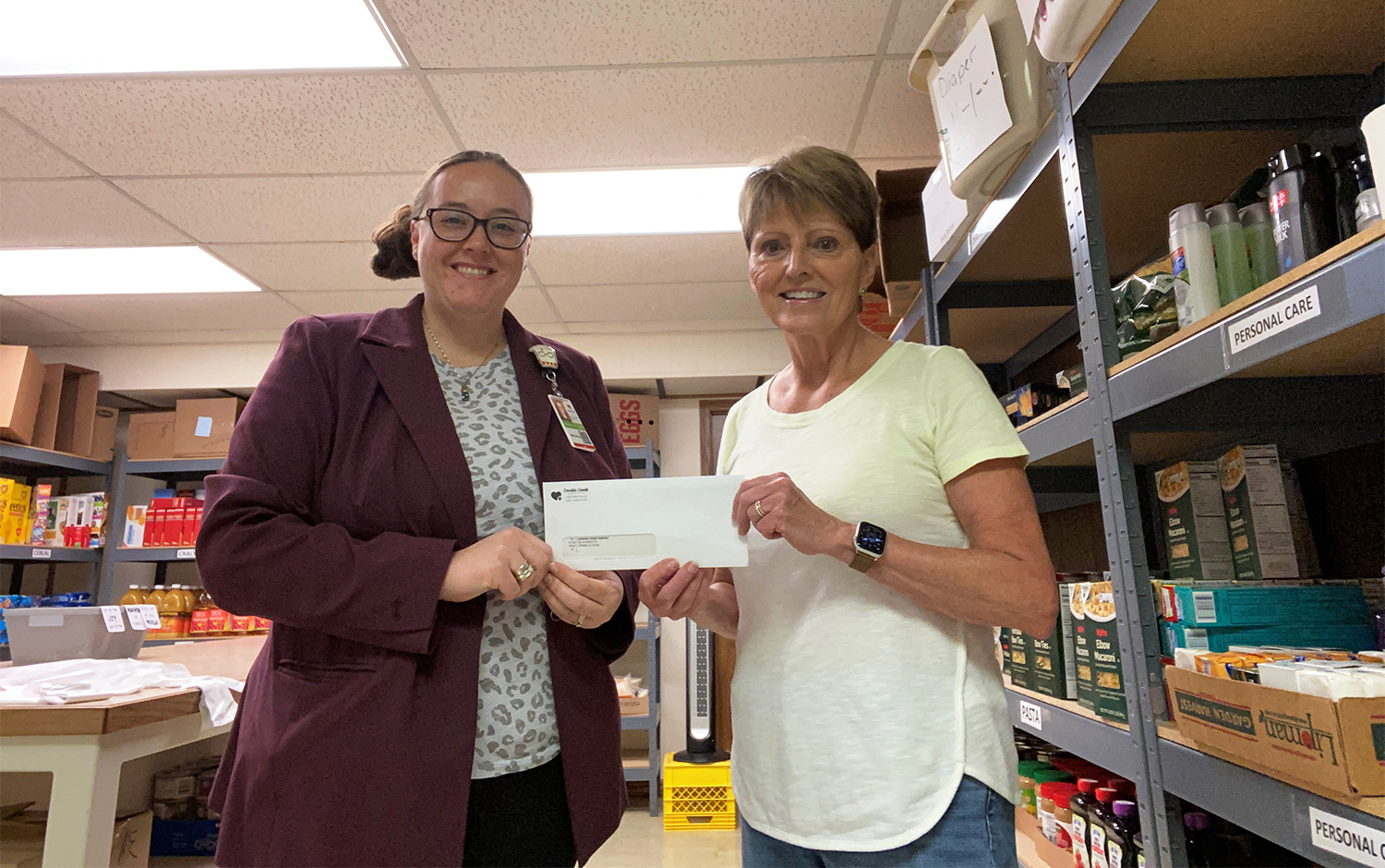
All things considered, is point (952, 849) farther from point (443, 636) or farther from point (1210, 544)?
point (1210, 544)

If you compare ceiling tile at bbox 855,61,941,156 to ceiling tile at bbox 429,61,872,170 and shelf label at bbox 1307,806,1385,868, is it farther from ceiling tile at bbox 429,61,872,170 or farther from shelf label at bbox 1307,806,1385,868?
shelf label at bbox 1307,806,1385,868

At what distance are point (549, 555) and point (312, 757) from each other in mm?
370

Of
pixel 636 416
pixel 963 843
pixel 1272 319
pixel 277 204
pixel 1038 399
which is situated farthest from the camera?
pixel 636 416

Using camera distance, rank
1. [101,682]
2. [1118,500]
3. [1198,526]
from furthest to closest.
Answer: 1. [101,682]
2. [1198,526]
3. [1118,500]

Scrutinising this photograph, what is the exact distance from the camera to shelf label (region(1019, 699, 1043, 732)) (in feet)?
5.94

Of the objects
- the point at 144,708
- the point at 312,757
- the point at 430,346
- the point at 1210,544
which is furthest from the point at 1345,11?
the point at 144,708

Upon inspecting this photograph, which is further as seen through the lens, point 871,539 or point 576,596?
point 576,596

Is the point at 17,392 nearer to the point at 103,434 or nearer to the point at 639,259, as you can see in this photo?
the point at 103,434

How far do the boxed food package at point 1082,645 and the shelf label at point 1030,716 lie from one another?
13 cm

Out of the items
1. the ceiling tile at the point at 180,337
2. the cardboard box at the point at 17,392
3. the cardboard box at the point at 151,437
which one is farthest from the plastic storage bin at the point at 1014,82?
the cardboard box at the point at 151,437

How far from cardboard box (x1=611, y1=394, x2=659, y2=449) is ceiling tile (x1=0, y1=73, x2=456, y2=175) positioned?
2435 millimetres

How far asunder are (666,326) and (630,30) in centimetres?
281

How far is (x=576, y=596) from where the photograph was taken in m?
1.05

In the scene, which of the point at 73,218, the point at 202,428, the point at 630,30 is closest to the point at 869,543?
the point at 630,30
